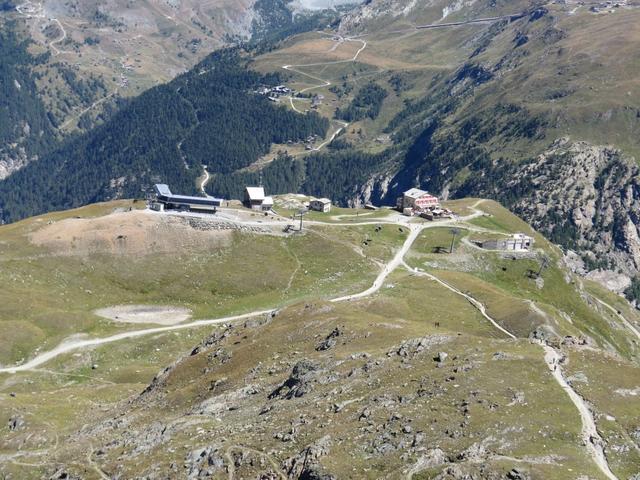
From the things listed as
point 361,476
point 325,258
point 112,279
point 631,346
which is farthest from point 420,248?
point 361,476

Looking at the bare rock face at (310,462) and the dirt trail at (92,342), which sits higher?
the bare rock face at (310,462)

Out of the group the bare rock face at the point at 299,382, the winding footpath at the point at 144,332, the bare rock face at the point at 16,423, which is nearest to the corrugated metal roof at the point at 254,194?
the winding footpath at the point at 144,332

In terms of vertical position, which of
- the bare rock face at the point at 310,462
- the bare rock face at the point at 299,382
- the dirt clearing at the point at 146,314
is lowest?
the dirt clearing at the point at 146,314

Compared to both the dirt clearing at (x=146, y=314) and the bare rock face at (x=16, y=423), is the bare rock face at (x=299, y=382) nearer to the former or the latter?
the bare rock face at (x=16, y=423)

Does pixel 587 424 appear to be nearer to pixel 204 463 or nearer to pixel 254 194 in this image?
pixel 204 463

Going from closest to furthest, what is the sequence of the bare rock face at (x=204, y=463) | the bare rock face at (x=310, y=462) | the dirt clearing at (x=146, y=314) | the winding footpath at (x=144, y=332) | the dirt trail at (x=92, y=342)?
the bare rock face at (x=310, y=462), the bare rock face at (x=204, y=463), the dirt trail at (x=92, y=342), the winding footpath at (x=144, y=332), the dirt clearing at (x=146, y=314)
